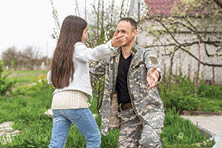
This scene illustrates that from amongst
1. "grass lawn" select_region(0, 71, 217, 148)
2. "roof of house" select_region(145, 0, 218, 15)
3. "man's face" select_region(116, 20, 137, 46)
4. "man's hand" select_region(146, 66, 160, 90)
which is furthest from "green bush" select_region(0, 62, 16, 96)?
"man's hand" select_region(146, 66, 160, 90)

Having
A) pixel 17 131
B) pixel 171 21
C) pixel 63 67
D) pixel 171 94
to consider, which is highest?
pixel 171 21

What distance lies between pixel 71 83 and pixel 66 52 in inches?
11.6

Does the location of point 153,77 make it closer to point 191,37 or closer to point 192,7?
point 192,7

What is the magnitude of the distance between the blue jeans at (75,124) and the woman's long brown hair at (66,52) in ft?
0.89

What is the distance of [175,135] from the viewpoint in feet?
15.7

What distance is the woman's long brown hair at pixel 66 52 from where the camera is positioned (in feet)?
8.80

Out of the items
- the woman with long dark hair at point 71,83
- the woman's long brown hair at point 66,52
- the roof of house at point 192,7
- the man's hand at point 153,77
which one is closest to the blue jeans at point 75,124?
the woman with long dark hair at point 71,83

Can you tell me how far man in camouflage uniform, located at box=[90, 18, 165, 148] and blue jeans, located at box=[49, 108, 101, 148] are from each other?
34 centimetres

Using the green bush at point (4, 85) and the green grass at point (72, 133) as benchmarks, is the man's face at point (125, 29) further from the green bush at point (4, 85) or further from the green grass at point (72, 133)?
the green bush at point (4, 85)

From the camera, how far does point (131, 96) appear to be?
299 centimetres

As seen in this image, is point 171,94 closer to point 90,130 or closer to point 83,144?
point 83,144

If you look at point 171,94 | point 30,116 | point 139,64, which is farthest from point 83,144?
point 171,94

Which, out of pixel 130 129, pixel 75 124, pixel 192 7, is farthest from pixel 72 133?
pixel 192 7

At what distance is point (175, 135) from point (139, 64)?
88.5 inches
